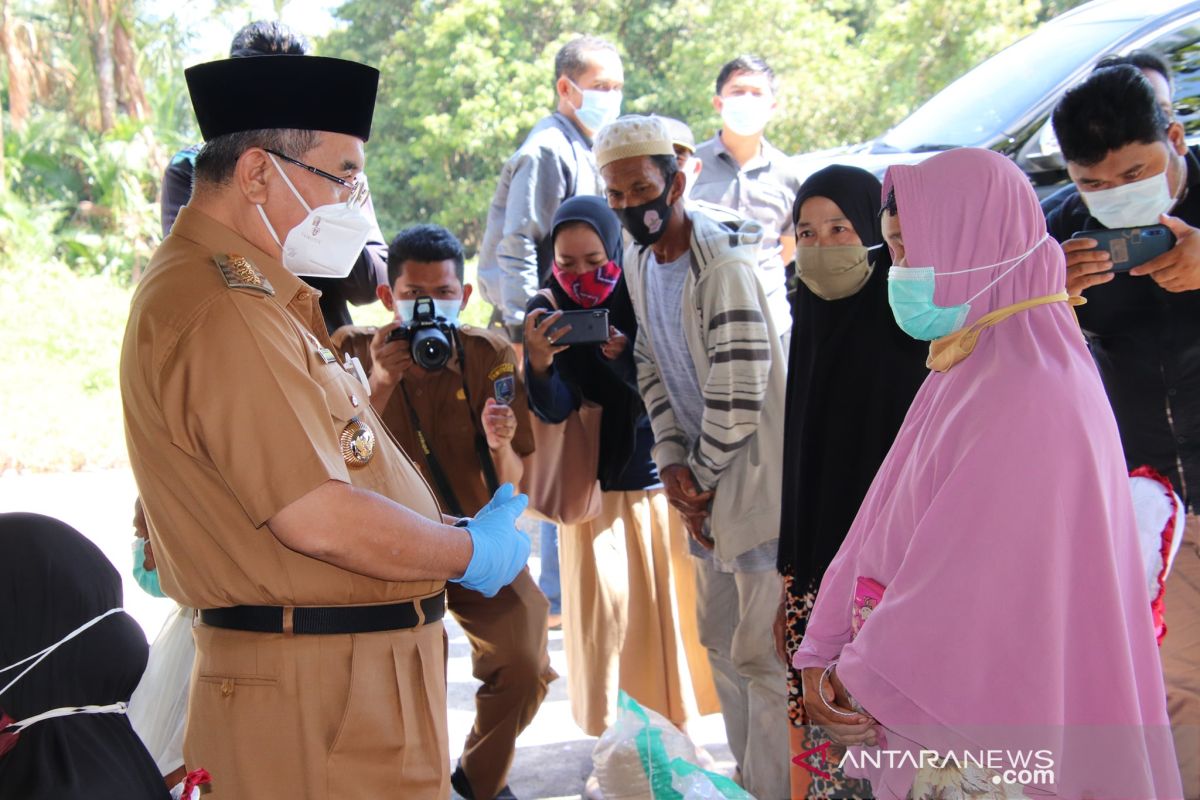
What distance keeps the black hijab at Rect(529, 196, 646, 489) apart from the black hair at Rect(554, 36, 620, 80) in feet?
4.78

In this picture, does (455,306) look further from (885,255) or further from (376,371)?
(885,255)

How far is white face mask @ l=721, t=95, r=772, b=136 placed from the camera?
5355 millimetres

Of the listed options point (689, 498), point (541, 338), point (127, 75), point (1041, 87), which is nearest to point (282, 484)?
point (689, 498)

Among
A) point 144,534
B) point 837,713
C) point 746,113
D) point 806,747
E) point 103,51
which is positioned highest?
point 103,51

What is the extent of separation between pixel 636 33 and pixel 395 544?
19.0m

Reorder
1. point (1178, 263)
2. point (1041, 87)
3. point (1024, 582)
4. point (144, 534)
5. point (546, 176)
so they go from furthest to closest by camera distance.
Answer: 1. point (1041, 87)
2. point (546, 176)
3. point (144, 534)
4. point (1178, 263)
5. point (1024, 582)

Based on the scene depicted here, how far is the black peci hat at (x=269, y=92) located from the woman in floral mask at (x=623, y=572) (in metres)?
1.77

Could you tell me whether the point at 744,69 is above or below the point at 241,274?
above

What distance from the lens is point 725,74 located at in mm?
5562

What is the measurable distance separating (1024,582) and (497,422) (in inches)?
74.5

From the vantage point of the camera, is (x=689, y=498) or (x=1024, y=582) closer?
(x=1024, y=582)

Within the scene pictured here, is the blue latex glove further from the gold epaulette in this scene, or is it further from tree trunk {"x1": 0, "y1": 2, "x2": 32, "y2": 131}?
tree trunk {"x1": 0, "y1": 2, "x2": 32, "y2": 131}

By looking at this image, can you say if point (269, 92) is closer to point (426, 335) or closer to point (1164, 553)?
point (426, 335)

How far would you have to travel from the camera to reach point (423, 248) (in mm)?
3459
